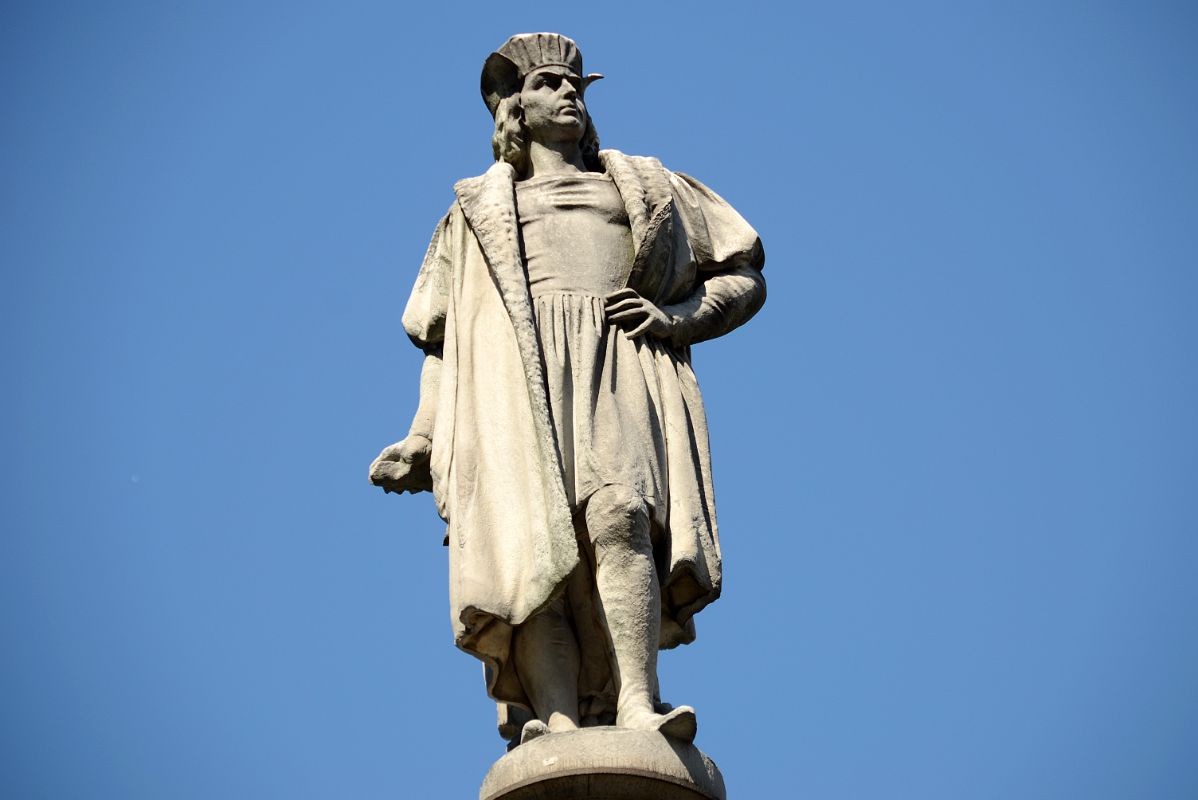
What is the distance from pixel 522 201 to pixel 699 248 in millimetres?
1036

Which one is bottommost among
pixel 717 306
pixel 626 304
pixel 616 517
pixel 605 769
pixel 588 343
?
pixel 605 769

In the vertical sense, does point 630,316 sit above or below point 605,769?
above

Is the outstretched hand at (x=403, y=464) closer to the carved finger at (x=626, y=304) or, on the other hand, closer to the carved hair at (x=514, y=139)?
the carved finger at (x=626, y=304)

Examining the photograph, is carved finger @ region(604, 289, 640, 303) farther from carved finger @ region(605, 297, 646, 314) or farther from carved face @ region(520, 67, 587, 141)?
carved face @ region(520, 67, 587, 141)

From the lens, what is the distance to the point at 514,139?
43.1 ft

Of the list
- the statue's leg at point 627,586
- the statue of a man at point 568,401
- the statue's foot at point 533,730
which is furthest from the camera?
the statue of a man at point 568,401

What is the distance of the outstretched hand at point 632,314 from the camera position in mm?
12398

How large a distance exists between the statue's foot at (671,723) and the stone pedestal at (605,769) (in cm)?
4

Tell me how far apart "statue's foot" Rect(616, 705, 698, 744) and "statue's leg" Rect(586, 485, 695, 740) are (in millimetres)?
137

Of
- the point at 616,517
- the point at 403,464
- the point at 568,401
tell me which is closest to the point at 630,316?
the point at 568,401

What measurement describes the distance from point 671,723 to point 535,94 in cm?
383

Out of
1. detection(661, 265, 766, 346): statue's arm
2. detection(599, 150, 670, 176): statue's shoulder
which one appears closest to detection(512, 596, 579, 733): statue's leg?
detection(661, 265, 766, 346): statue's arm

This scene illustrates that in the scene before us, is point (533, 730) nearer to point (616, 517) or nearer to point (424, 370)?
point (616, 517)

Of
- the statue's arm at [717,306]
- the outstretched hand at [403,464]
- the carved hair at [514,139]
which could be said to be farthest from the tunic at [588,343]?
the outstretched hand at [403,464]
